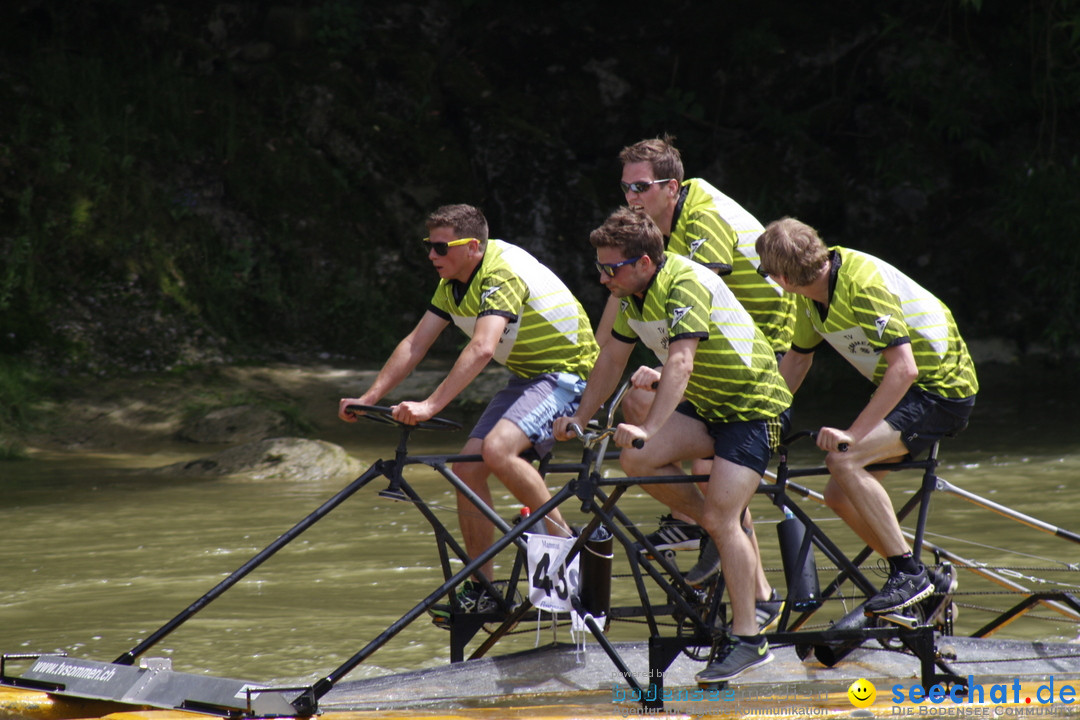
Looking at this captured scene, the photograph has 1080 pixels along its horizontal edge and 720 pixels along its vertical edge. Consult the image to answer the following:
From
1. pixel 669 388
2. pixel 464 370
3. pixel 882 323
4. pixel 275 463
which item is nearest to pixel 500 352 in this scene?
pixel 464 370

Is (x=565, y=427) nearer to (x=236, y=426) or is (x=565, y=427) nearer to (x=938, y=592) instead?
(x=938, y=592)

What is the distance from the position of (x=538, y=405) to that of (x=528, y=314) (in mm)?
387

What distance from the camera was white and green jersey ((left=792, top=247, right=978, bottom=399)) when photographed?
410 centimetres

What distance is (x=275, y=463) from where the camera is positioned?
33.0 feet

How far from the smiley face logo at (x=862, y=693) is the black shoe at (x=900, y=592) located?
0.80ft

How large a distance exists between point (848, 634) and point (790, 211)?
465 inches

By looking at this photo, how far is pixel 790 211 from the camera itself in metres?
15.3

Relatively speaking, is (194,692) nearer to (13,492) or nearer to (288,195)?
(13,492)

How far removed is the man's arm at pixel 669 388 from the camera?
387 cm

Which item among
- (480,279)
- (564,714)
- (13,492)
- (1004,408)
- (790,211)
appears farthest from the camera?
Answer: (790,211)

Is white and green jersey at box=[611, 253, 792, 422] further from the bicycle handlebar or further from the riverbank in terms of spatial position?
the riverbank

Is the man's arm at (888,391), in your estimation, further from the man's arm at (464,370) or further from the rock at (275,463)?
the rock at (275,463)

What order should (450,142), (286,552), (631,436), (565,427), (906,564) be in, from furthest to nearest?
(450,142), (286,552), (565,427), (906,564), (631,436)

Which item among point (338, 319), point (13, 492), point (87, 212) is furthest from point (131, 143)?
point (13, 492)
